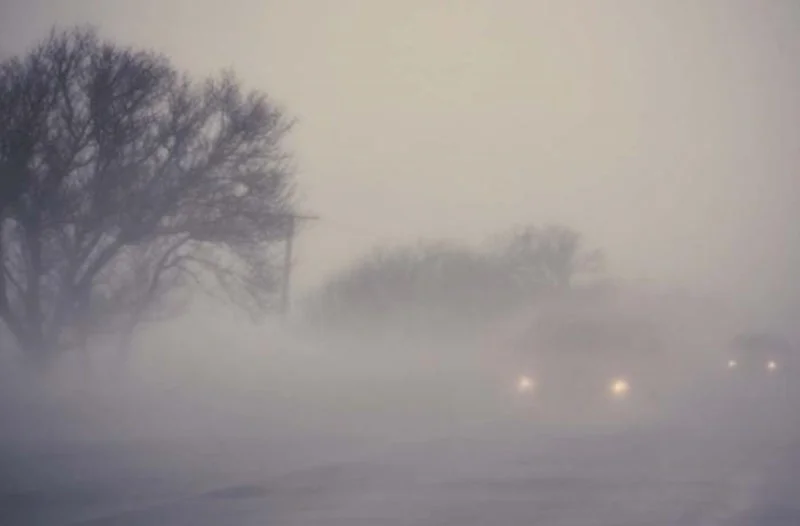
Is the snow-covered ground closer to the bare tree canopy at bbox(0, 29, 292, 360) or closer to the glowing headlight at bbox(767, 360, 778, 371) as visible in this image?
the bare tree canopy at bbox(0, 29, 292, 360)

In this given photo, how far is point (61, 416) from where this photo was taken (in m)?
22.1

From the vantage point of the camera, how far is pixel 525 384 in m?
27.9

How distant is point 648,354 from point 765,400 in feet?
22.3

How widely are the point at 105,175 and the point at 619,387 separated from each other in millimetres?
14201

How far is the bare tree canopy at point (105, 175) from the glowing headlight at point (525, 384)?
26.4ft

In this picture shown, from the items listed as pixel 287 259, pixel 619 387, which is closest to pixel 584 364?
pixel 619 387

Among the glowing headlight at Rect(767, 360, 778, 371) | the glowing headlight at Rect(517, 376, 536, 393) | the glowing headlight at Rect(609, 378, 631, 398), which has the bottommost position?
the glowing headlight at Rect(609, 378, 631, 398)

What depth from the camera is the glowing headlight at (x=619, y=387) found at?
26.8 metres

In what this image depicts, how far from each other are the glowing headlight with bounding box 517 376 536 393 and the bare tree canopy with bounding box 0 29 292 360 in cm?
804

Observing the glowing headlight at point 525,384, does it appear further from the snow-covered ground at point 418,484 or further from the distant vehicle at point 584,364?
the snow-covered ground at point 418,484

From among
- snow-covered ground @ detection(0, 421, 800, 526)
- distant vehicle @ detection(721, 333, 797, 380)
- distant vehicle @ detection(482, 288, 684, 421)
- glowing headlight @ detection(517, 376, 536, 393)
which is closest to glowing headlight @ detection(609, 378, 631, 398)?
distant vehicle @ detection(482, 288, 684, 421)

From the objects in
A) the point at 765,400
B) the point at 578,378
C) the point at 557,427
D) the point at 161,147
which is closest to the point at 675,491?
the point at 557,427

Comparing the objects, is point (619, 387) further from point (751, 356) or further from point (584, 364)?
point (751, 356)

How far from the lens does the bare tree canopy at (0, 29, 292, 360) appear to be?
915 inches
